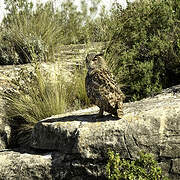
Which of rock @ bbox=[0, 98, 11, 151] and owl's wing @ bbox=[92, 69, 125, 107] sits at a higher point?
owl's wing @ bbox=[92, 69, 125, 107]

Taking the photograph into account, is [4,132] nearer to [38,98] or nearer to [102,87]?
[38,98]

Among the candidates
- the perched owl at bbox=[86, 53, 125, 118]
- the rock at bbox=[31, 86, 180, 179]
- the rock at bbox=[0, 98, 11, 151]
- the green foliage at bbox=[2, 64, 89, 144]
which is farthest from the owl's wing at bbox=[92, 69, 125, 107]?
the rock at bbox=[0, 98, 11, 151]

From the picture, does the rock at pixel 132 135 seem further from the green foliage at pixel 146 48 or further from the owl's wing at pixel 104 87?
the green foliage at pixel 146 48

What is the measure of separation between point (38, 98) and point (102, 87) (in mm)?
2107

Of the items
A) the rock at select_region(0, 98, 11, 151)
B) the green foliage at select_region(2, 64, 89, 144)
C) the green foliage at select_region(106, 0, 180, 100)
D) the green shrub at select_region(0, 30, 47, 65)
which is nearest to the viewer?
the green foliage at select_region(2, 64, 89, 144)

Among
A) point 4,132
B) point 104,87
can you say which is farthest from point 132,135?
point 4,132

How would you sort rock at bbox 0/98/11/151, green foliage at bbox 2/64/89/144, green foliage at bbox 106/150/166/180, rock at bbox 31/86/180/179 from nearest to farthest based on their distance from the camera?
green foliage at bbox 106/150/166/180, rock at bbox 31/86/180/179, green foliage at bbox 2/64/89/144, rock at bbox 0/98/11/151

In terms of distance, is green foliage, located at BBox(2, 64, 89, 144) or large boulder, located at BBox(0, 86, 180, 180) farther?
green foliage, located at BBox(2, 64, 89, 144)

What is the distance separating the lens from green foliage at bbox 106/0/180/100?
571cm

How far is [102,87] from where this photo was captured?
3535mm

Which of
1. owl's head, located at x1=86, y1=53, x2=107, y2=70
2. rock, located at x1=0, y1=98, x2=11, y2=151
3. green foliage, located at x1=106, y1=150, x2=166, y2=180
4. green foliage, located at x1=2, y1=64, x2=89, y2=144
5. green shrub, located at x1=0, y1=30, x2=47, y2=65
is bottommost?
green foliage, located at x1=106, y1=150, x2=166, y2=180

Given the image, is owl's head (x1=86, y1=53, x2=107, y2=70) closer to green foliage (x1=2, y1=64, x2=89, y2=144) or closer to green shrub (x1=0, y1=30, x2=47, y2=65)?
green foliage (x1=2, y1=64, x2=89, y2=144)

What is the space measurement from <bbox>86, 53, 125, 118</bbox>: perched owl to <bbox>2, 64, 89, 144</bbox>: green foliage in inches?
68.4

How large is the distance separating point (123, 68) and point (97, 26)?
205 cm
